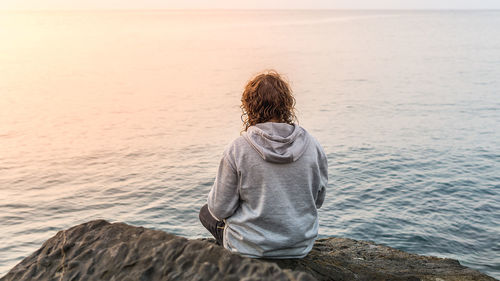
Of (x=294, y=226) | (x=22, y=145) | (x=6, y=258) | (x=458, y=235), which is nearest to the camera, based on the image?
(x=294, y=226)

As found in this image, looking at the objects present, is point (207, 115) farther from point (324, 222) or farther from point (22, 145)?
point (324, 222)

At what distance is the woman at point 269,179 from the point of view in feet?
13.7

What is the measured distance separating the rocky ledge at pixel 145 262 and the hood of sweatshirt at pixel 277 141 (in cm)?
81

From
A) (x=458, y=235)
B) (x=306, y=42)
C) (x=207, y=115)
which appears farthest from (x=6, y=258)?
(x=306, y=42)

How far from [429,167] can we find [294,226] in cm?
1011

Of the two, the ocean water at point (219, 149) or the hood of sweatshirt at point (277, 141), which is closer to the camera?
the hood of sweatshirt at point (277, 141)

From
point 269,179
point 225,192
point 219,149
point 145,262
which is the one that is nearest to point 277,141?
point 269,179

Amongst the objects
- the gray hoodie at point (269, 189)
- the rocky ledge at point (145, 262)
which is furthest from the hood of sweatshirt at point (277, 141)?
the rocky ledge at point (145, 262)

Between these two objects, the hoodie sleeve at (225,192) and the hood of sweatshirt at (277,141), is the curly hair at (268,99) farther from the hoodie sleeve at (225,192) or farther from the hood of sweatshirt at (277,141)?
the hoodie sleeve at (225,192)

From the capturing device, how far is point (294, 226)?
429 cm

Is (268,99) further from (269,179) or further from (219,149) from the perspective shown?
(219,149)

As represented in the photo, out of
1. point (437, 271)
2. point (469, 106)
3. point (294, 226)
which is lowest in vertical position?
point (469, 106)

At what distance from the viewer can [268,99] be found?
424 cm

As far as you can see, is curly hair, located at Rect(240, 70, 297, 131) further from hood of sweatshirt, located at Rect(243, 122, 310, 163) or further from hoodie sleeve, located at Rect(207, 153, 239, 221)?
hoodie sleeve, located at Rect(207, 153, 239, 221)
